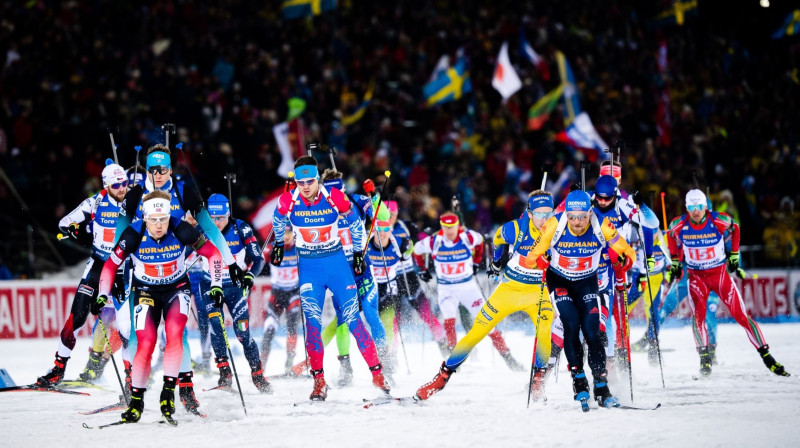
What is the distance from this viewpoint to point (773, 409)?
836cm

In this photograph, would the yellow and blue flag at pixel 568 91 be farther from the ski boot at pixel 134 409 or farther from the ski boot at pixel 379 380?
the ski boot at pixel 134 409

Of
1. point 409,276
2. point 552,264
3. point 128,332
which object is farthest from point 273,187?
point 552,264

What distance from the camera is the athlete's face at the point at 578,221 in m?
8.52

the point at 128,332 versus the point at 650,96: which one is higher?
the point at 650,96

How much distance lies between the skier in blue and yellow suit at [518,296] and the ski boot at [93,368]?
426cm

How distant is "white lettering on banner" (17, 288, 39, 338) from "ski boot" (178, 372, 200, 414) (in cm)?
841

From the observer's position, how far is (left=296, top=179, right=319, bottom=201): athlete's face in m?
9.48

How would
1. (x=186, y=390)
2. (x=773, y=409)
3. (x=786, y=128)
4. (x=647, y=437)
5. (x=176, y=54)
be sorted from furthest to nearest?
(x=786, y=128) < (x=176, y=54) < (x=186, y=390) < (x=773, y=409) < (x=647, y=437)

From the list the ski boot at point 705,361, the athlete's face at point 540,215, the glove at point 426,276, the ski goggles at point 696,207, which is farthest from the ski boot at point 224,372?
the ski goggles at point 696,207

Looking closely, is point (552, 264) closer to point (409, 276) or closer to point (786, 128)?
point (409, 276)

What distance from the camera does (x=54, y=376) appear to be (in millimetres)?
10508

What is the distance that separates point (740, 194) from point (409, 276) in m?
8.95

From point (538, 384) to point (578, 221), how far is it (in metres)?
1.80

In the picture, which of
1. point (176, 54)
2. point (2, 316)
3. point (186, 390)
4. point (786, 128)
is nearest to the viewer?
point (186, 390)
